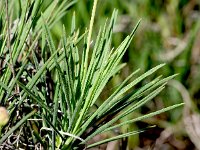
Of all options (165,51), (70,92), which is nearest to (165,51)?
(165,51)

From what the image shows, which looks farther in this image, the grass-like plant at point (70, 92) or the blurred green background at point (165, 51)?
the blurred green background at point (165, 51)

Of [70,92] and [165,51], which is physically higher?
[165,51]

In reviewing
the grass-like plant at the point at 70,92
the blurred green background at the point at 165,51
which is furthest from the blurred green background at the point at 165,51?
the grass-like plant at the point at 70,92

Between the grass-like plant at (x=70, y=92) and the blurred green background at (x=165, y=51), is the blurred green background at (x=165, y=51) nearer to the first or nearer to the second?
the blurred green background at (x=165, y=51)

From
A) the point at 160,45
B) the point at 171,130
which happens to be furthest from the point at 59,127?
the point at 160,45

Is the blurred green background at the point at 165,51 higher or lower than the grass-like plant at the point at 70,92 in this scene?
higher

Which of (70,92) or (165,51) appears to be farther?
(165,51)

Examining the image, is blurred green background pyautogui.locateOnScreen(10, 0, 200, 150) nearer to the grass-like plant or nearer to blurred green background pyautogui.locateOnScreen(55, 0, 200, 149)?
blurred green background pyautogui.locateOnScreen(55, 0, 200, 149)

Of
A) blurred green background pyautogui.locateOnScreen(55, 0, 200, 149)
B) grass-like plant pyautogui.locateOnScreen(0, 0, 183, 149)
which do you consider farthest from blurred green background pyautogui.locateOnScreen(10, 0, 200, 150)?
grass-like plant pyautogui.locateOnScreen(0, 0, 183, 149)

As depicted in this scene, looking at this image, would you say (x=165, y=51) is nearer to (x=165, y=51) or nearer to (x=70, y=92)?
(x=165, y=51)
